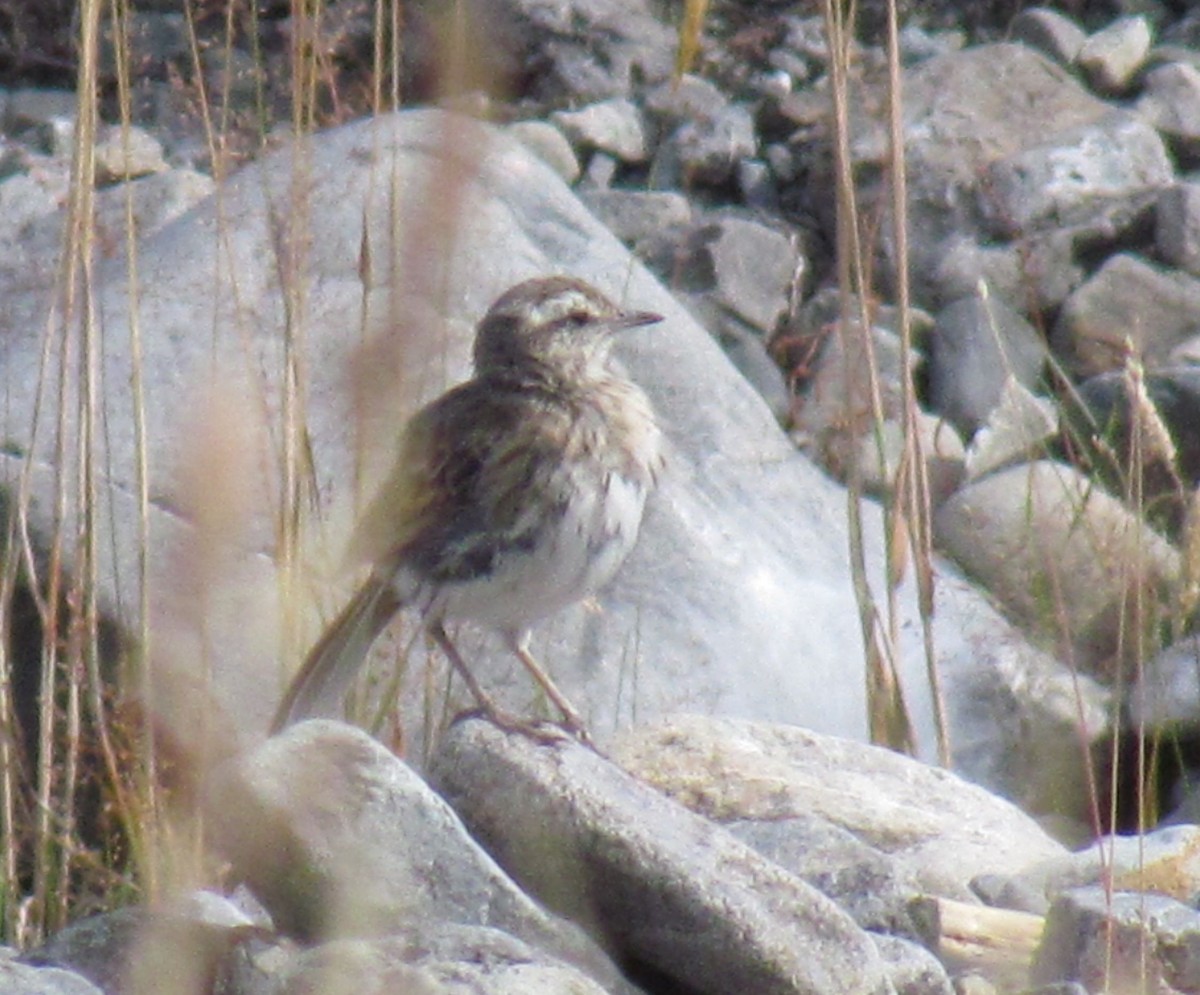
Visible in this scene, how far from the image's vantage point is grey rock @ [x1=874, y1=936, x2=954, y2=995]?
394cm

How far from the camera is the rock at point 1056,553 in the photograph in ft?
22.0

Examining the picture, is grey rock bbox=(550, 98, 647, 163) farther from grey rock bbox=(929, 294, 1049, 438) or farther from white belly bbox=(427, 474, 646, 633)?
white belly bbox=(427, 474, 646, 633)

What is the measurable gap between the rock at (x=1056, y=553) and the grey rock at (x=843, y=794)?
1420 millimetres

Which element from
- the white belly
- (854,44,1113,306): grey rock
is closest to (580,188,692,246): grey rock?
(854,44,1113,306): grey rock

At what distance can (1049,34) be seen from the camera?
31.8 feet

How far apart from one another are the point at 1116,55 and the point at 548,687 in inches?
199

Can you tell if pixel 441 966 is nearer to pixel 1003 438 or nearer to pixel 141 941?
pixel 141 941

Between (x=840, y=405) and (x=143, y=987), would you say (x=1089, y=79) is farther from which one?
(x=143, y=987)

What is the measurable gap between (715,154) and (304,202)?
5.23 m

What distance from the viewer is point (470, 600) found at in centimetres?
536

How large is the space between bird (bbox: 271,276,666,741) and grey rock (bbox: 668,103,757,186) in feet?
11.8

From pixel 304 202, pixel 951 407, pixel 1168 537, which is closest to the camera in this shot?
pixel 304 202

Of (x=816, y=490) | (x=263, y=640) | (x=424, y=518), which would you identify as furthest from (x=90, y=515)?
(x=816, y=490)

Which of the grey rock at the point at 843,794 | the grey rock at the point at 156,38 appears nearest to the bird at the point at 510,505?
the grey rock at the point at 843,794
